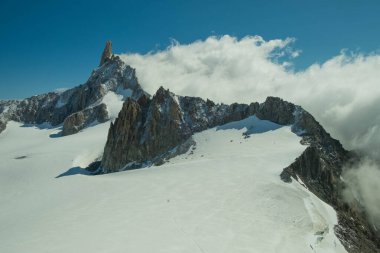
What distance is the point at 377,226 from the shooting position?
54.1m

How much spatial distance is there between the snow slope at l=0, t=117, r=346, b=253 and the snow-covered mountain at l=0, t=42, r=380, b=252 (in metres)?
0.09

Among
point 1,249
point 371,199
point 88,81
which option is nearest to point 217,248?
point 1,249

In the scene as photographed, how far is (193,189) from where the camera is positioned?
3303 centimetres

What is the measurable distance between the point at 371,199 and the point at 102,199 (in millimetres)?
44059

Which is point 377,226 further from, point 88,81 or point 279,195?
point 88,81

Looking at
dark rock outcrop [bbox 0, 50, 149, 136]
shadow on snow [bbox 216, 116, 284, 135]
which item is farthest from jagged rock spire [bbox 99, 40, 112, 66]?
shadow on snow [bbox 216, 116, 284, 135]

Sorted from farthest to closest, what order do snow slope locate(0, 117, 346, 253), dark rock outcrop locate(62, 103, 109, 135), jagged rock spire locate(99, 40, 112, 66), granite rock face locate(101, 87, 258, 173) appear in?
1. jagged rock spire locate(99, 40, 112, 66)
2. dark rock outcrop locate(62, 103, 109, 135)
3. granite rock face locate(101, 87, 258, 173)
4. snow slope locate(0, 117, 346, 253)

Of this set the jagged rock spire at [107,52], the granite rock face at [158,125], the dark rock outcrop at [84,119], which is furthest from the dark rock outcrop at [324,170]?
the jagged rock spire at [107,52]

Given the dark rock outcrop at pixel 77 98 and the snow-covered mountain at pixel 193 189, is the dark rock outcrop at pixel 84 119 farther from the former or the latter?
the snow-covered mountain at pixel 193 189

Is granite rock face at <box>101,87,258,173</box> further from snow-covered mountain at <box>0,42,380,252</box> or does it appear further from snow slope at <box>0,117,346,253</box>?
snow slope at <box>0,117,346,253</box>

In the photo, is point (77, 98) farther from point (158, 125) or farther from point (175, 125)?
point (175, 125)

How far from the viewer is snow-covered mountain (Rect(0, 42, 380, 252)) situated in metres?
22.9

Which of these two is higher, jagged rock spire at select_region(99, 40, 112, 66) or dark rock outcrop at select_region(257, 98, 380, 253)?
jagged rock spire at select_region(99, 40, 112, 66)

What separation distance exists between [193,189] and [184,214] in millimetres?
6474
